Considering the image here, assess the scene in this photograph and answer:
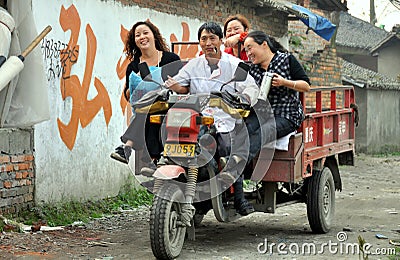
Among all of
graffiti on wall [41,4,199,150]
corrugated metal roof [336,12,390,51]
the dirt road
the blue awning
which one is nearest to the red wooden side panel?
the dirt road

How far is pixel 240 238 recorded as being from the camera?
844 cm

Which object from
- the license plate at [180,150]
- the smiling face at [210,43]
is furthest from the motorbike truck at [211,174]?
the smiling face at [210,43]

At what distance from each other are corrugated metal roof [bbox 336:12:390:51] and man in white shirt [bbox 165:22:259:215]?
92.1ft

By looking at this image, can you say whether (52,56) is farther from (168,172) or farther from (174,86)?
(168,172)

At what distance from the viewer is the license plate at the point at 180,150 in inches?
271

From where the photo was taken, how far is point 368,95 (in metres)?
23.8

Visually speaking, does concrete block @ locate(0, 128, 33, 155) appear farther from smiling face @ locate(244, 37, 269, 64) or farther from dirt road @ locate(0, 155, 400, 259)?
smiling face @ locate(244, 37, 269, 64)

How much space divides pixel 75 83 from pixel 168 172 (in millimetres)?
3444

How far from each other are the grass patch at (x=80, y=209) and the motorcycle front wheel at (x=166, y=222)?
229cm

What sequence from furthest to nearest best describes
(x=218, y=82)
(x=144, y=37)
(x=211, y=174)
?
(x=144, y=37)
(x=218, y=82)
(x=211, y=174)

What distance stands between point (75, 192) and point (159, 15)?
3.47m

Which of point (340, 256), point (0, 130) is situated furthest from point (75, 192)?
point (340, 256)

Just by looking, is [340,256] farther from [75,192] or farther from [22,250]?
[75,192]

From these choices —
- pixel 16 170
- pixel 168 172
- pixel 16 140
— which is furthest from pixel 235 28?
pixel 16 170
